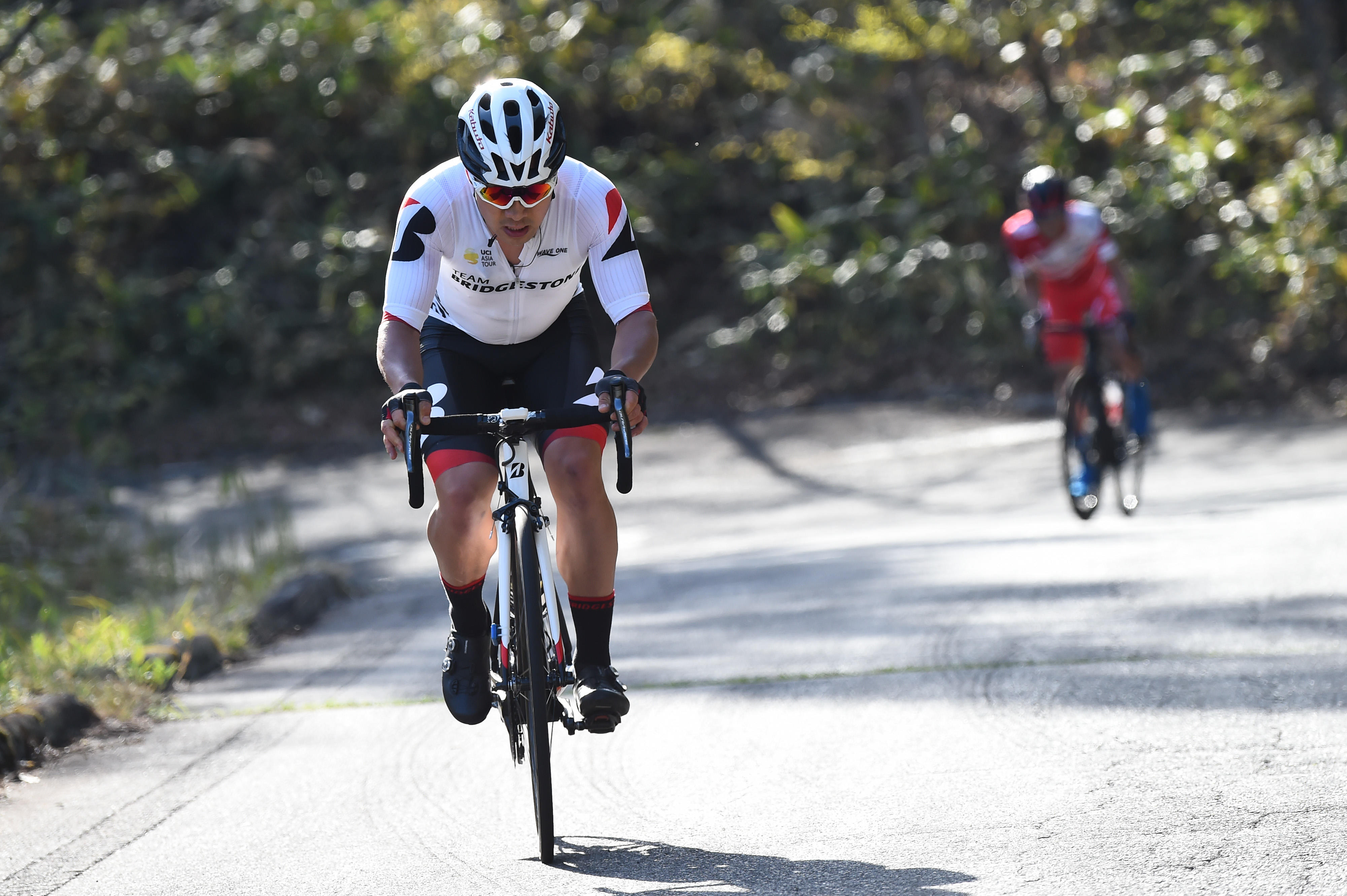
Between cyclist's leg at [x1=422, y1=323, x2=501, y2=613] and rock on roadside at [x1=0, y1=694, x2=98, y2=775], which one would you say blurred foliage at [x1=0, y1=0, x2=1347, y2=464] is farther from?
cyclist's leg at [x1=422, y1=323, x2=501, y2=613]

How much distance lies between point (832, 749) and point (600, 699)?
1000mm

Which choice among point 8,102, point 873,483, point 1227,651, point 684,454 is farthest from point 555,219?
point 8,102

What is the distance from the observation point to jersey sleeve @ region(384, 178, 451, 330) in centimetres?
457

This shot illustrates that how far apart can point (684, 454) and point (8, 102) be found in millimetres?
10031

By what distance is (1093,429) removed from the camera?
1035 centimetres

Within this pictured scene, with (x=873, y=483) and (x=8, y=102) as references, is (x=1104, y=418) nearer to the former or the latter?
(x=873, y=483)

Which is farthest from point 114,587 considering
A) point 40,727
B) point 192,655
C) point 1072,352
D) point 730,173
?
point 730,173

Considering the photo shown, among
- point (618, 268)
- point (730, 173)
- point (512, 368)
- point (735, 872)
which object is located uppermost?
point (730, 173)

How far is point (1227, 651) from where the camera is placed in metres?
5.95

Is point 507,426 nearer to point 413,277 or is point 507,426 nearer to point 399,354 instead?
point 399,354

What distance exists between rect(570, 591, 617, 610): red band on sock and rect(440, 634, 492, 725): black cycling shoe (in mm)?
285

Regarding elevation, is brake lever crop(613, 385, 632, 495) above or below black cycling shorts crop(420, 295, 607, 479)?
below

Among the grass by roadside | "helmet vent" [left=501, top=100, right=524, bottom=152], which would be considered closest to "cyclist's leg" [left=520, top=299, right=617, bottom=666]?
"helmet vent" [left=501, top=100, right=524, bottom=152]

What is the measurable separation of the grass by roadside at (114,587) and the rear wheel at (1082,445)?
5330mm
